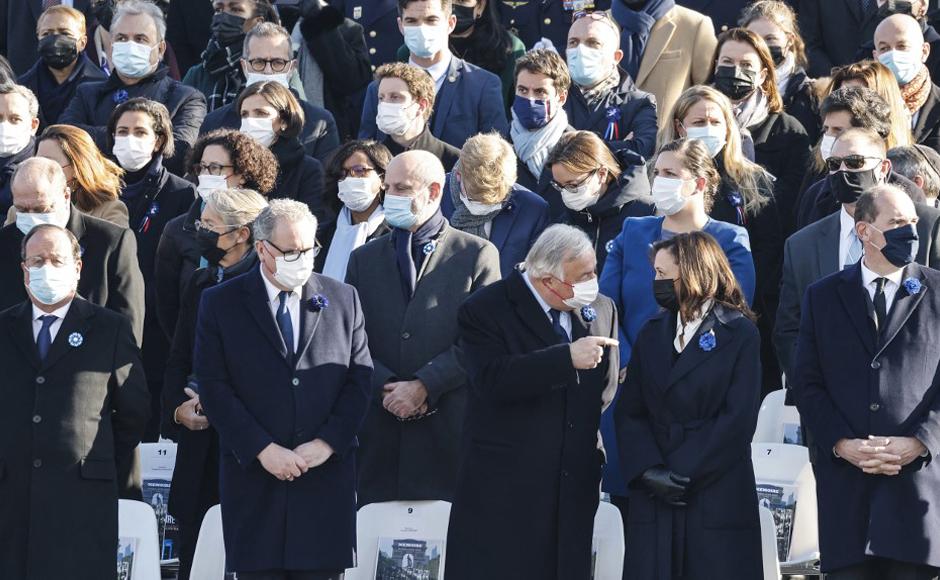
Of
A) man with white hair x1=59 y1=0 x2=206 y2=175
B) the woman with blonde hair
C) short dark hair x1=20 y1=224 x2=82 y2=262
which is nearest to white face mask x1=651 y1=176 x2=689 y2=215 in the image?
short dark hair x1=20 y1=224 x2=82 y2=262

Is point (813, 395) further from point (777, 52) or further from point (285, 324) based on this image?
point (777, 52)

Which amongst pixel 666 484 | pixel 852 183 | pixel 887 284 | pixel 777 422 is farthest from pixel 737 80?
pixel 666 484

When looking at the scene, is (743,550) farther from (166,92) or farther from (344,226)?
(166,92)

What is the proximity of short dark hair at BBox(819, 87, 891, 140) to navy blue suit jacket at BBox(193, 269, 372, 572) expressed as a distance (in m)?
3.20

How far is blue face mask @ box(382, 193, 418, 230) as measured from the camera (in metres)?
8.15

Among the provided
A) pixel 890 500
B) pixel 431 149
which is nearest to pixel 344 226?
pixel 431 149

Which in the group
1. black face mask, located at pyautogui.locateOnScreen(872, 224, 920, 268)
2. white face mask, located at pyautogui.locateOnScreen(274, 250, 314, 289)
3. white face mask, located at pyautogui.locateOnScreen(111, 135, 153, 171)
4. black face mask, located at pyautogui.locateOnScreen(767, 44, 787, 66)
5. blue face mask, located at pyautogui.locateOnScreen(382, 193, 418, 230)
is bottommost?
white face mask, located at pyautogui.locateOnScreen(274, 250, 314, 289)

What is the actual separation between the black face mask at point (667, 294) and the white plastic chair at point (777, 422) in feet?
4.31

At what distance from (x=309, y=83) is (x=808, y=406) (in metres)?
5.36

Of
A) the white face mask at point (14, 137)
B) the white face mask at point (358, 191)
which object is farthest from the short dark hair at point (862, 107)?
the white face mask at point (14, 137)

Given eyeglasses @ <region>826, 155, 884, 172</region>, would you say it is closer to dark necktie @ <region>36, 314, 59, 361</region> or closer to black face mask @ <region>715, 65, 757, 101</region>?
black face mask @ <region>715, 65, 757, 101</region>

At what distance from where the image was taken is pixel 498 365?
7117 mm

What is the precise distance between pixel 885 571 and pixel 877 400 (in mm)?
718

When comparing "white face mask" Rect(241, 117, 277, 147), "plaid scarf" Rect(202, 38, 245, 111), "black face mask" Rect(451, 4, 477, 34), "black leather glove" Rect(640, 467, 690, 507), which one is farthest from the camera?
"plaid scarf" Rect(202, 38, 245, 111)
